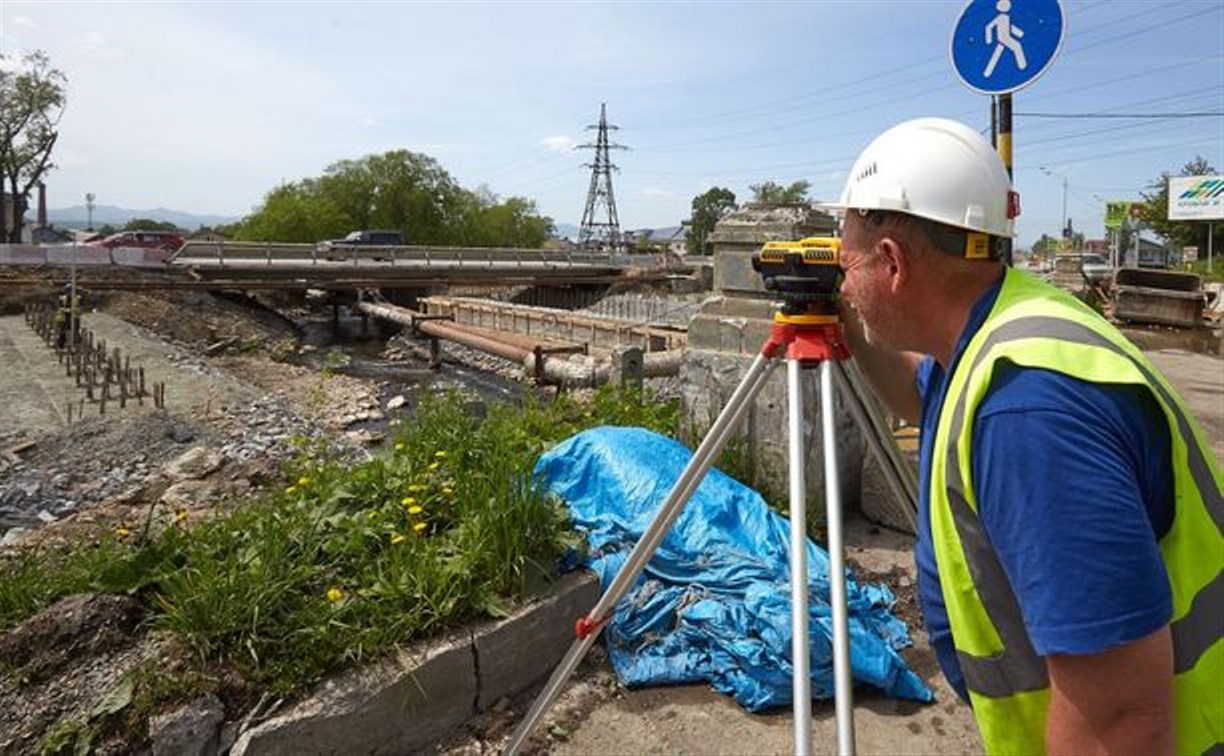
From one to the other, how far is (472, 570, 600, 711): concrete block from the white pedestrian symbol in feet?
12.0

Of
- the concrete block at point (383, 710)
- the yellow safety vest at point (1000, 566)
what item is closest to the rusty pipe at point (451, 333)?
the concrete block at point (383, 710)

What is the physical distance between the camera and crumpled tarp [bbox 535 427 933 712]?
2918mm

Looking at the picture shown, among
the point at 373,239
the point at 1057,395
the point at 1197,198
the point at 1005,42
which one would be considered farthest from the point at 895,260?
the point at 373,239

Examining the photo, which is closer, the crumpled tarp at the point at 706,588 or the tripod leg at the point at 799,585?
the tripod leg at the point at 799,585

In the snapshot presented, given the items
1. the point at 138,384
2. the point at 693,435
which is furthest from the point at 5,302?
the point at 693,435

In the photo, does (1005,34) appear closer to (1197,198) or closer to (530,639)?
(530,639)

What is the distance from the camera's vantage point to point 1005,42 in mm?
4254

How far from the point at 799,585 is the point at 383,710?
1565 millimetres

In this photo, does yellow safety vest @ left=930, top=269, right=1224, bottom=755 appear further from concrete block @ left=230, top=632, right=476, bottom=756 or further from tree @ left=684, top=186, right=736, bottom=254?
tree @ left=684, top=186, right=736, bottom=254

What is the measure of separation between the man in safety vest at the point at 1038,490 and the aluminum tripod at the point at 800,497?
Answer: 0.87 ft

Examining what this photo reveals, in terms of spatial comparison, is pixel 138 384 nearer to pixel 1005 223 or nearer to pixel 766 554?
pixel 766 554

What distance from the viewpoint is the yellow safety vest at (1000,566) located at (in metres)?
1.07

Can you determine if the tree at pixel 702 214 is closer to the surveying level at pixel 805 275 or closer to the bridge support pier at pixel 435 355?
the bridge support pier at pixel 435 355

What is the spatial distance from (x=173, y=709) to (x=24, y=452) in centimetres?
963
